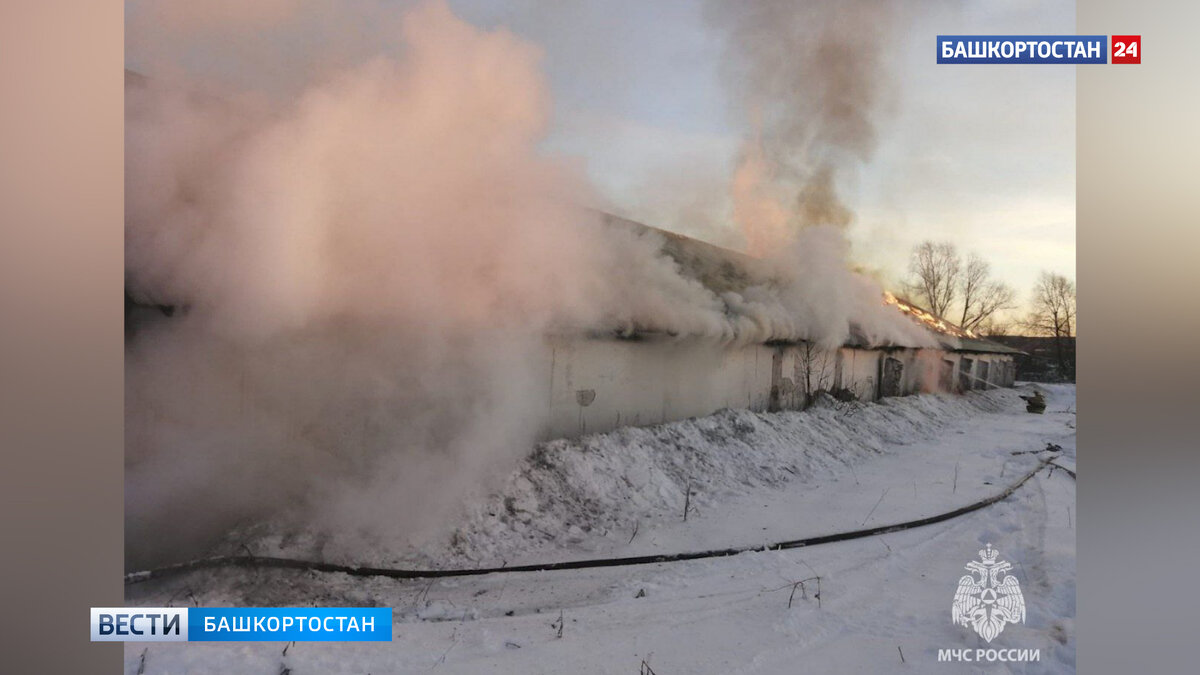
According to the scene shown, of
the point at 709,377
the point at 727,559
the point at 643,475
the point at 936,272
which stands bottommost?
the point at 727,559

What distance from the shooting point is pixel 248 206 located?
8.13 feet

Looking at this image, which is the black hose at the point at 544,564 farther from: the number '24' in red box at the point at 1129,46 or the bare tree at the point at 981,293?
the number '24' in red box at the point at 1129,46

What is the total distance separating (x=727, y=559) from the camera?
→ 2.70 metres

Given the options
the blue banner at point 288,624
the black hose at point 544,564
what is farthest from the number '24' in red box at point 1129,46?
the blue banner at point 288,624

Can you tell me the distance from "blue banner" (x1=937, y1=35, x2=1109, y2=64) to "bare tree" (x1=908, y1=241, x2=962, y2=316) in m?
0.90

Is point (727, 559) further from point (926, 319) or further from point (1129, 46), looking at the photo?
point (1129, 46)

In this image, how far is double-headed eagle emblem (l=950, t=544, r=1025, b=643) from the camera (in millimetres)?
2553

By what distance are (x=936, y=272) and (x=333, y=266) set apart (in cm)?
294

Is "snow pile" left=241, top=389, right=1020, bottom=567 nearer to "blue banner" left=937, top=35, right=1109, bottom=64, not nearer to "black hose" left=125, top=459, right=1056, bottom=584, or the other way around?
"black hose" left=125, top=459, right=1056, bottom=584

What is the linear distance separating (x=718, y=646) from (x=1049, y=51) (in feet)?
10.5

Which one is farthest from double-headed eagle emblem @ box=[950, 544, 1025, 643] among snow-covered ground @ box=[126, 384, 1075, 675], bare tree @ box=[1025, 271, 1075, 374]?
bare tree @ box=[1025, 271, 1075, 374]

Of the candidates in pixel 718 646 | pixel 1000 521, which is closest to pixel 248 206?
pixel 718 646

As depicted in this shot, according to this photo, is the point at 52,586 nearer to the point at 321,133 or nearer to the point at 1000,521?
the point at 321,133

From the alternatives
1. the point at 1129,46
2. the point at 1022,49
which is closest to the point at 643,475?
the point at 1022,49
